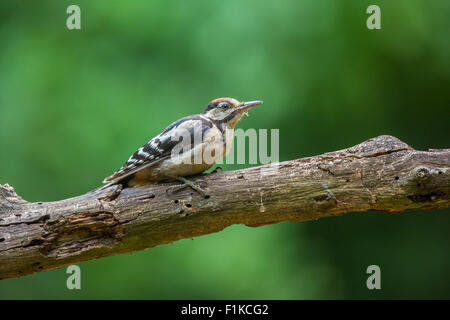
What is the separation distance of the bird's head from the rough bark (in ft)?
2.08

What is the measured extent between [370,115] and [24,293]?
4.60 metres

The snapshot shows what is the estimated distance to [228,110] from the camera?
394 centimetres

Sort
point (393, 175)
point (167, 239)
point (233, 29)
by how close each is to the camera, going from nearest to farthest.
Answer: point (393, 175)
point (167, 239)
point (233, 29)

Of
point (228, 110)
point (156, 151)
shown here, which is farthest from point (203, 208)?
point (228, 110)

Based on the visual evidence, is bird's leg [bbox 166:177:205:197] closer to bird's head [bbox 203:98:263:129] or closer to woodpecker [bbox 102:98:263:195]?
woodpecker [bbox 102:98:263:195]

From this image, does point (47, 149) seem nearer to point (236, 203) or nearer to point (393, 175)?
point (236, 203)

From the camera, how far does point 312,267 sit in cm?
556

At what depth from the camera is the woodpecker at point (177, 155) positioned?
3527 millimetres

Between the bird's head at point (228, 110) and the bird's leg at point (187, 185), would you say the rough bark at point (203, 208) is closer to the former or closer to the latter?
the bird's leg at point (187, 185)

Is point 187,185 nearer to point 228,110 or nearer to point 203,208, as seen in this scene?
point 203,208

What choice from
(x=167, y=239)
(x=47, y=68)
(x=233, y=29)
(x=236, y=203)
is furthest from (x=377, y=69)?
(x=47, y=68)

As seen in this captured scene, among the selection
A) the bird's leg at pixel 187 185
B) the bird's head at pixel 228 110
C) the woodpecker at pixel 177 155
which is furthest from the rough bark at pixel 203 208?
→ the bird's head at pixel 228 110

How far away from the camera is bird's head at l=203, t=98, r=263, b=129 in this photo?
12.9 feet

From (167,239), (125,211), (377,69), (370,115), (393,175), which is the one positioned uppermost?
(377,69)
